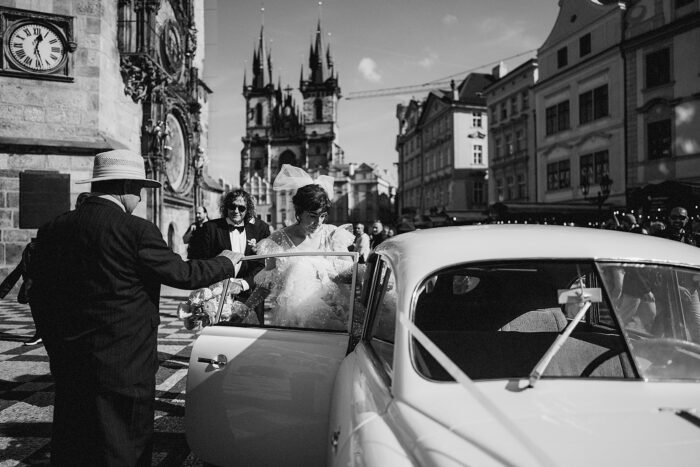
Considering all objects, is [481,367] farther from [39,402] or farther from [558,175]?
[558,175]

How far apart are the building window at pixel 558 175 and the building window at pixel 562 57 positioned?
19.0 feet

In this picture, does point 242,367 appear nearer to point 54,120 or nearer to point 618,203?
point 54,120

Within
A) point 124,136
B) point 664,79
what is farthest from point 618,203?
point 124,136

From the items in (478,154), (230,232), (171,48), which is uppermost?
(478,154)

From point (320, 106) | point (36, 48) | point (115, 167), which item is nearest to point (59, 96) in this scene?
point (36, 48)

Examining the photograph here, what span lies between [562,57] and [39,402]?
3165 centimetres

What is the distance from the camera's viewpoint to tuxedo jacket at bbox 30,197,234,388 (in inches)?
97.1

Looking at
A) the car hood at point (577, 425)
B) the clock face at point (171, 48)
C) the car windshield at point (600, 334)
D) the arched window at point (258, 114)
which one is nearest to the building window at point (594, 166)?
the clock face at point (171, 48)

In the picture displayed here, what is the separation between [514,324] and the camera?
2838mm

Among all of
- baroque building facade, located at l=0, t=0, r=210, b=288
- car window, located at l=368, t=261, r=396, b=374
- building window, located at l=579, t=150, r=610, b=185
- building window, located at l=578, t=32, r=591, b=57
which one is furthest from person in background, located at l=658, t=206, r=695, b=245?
building window, located at l=578, t=32, r=591, b=57

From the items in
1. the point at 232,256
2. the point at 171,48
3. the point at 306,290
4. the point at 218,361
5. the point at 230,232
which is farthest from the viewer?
the point at 171,48

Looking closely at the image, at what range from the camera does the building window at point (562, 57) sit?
95.5 feet

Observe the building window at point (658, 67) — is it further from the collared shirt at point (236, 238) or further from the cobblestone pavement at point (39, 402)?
the cobblestone pavement at point (39, 402)

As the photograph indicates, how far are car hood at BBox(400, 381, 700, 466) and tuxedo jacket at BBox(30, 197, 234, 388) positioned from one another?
164 cm
